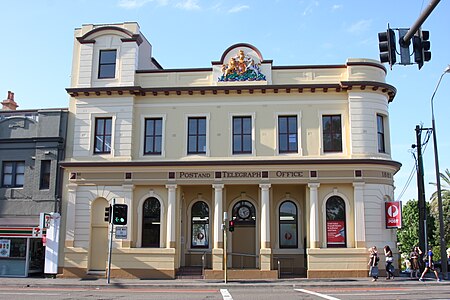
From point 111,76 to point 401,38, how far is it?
19.7m

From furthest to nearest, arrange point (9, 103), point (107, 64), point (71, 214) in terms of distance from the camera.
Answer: point (9, 103)
point (107, 64)
point (71, 214)

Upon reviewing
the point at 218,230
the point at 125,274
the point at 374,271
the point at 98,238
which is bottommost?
the point at 125,274

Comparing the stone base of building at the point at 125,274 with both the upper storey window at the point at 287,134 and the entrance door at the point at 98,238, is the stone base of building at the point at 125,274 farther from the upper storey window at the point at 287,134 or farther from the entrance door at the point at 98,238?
the upper storey window at the point at 287,134

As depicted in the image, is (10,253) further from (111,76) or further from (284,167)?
(284,167)

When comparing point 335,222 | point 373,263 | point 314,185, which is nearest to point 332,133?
point 314,185

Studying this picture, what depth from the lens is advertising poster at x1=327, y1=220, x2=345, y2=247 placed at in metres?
26.4

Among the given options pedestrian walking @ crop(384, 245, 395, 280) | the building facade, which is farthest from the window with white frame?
pedestrian walking @ crop(384, 245, 395, 280)

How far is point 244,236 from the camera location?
2844cm

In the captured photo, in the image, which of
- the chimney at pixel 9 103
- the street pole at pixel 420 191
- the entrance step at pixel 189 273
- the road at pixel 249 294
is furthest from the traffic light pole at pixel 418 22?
the chimney at pixel 9 103

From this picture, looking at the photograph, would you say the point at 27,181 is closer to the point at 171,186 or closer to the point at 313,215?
the point at 171,186

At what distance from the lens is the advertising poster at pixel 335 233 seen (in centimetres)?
2636

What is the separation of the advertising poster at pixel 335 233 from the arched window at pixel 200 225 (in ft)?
21.5

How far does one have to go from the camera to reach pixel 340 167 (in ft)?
86.6

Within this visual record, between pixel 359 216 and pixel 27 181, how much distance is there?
17524 millimetres
